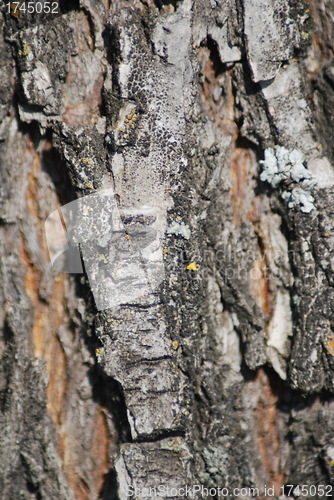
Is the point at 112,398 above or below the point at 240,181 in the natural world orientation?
below

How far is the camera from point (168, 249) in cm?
142

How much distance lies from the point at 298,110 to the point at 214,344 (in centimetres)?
79

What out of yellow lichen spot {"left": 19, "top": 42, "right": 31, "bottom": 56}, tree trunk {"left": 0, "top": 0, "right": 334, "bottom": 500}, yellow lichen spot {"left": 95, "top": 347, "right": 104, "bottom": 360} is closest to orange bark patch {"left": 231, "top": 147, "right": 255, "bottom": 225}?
tree trunk {"left": 0, "top": 0, "right": 334, "bottom": 500}

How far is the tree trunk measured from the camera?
1.39 meters

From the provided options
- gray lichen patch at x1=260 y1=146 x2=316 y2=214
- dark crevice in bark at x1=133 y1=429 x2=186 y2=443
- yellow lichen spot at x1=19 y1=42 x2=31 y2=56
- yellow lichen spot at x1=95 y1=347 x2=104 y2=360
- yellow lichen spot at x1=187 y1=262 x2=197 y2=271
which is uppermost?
yellow lichen spot at x1=19 y1=42 x2=31 y2=56

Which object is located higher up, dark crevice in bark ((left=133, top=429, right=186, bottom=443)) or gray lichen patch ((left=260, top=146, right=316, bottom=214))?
gray lichen patch ((left=260, top=146, right=316, bottom=214))

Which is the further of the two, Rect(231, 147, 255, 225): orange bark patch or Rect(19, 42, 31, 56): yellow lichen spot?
Rect(231, 147, 255, 225): orange bark patch

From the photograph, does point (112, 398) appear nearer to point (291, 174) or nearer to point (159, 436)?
point (159, 436)

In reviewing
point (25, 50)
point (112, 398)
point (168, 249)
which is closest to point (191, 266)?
point (168, 249)

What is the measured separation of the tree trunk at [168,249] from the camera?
4.55ft

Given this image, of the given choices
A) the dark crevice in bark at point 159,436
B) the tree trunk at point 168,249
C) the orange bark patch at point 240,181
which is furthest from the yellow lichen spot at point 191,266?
the dark crevice in bark at point 159,436

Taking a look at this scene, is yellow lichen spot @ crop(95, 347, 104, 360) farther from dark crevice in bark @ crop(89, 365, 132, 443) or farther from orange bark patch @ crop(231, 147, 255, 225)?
orange bark patch @ crop(231, 147, 255, 225)

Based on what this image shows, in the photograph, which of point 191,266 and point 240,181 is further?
point 240,181

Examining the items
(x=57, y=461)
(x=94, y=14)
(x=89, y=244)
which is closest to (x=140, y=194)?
(x=89, y=244)
